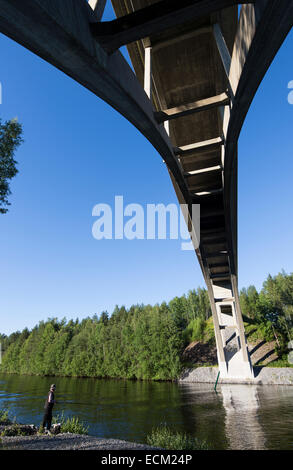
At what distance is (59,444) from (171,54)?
13163 millimetres

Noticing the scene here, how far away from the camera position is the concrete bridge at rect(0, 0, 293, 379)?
375cm

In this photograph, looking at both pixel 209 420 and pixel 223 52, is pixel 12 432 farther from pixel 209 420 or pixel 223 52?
pixel 223 52

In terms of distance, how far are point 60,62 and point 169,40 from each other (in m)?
5.69

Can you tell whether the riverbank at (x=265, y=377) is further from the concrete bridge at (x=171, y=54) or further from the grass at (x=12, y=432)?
the grass at (x=12, y=432)

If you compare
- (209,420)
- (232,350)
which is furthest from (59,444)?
(232,350)

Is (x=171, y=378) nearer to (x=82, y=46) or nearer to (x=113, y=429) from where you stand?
(x=113, y=429)

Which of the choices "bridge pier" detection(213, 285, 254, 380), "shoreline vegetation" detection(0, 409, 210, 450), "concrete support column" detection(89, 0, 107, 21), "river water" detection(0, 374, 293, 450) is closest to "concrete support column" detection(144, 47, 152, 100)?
"concrete support column" detection(89, 0, 107, 21)

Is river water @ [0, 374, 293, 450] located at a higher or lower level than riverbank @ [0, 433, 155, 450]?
lower

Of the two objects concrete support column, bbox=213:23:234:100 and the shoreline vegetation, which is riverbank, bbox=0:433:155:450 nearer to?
the shoreline vegetation

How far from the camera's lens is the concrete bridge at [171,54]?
3753mm

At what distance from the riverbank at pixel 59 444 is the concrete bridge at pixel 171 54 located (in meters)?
9.55

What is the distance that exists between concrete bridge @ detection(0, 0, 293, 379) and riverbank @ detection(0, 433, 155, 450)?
955 centimetres

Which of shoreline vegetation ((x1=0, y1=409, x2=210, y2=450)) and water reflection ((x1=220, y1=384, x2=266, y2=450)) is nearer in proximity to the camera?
shoreline vegetation ((x1=0, y1=409, x2=210, y2=450))

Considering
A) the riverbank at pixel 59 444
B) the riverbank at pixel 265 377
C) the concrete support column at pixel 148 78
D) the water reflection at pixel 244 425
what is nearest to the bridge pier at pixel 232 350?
the riverbank at pixel 265 377
